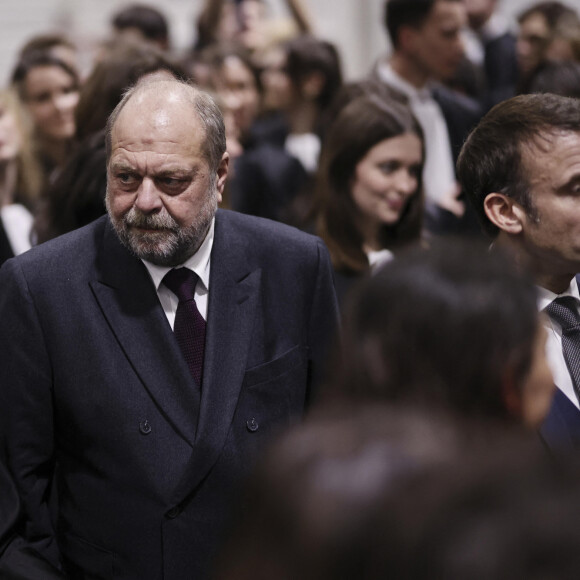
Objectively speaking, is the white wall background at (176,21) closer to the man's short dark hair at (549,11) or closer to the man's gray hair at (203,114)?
the man's short dark hair at (549,11)

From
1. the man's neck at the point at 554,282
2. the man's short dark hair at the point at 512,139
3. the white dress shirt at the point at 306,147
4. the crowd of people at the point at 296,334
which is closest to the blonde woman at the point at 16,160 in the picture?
the crowd of people at the point at 296,334

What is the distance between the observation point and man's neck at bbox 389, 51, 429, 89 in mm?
4867

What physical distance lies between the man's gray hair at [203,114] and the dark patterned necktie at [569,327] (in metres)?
0.85

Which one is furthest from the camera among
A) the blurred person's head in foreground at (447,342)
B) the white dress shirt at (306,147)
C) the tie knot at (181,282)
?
the white dress shirt at (306,147)

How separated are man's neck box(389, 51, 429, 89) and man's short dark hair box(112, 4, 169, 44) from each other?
1.97 metres

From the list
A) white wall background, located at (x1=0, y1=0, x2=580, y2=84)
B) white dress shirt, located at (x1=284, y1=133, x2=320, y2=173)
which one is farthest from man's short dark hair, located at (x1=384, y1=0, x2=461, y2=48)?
white wall background, located at (x1=0, y1=0, x2=580, y2=84)

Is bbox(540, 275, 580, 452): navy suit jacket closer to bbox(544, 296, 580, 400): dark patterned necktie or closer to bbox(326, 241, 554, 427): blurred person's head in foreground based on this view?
bbox(544, 296, 580, 400): dark patterned necktie

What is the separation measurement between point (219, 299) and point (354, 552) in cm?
132

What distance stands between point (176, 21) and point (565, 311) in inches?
317

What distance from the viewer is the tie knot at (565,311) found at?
232 cm

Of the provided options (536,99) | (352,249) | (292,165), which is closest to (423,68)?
(292,165)

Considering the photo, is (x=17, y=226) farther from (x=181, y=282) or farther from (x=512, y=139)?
(x=512, y=139)

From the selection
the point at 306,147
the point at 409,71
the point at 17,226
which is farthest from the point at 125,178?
the point at 306,147

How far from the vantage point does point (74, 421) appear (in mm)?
2172
